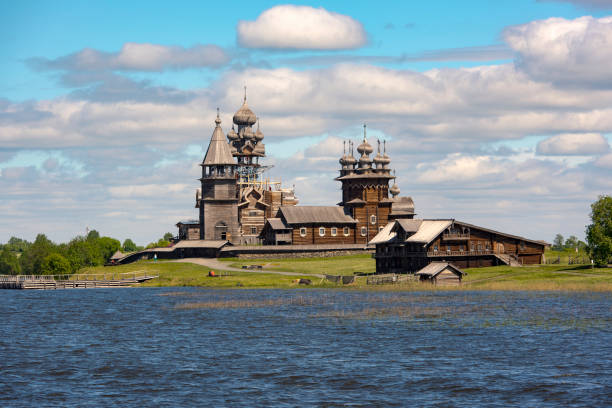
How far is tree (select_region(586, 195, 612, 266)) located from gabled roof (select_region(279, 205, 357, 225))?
160ft

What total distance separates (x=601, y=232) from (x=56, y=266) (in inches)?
3092

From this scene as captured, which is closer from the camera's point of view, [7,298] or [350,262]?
[7,298]

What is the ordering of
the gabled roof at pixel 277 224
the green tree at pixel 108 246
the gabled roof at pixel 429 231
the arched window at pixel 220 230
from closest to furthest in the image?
the gabled roof at pixel 429 231 → the gabled roof at pixel 277 224 → the arched window at pixel 220 230 → the green tree at pixel 108 246

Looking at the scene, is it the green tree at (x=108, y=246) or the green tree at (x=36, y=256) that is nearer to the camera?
the green tree at (x=36, y=256)

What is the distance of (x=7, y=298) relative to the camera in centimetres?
8625

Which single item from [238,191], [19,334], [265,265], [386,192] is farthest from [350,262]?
[19,334]

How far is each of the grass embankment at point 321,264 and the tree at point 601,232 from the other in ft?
90.0

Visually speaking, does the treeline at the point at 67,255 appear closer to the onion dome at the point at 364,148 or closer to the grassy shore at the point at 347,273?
the grassy shore at the point at 347,273

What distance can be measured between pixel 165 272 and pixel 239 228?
30058 millimetres

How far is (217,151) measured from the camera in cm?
12006

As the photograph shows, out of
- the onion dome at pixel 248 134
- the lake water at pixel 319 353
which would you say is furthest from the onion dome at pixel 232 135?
the lake water at pixel 319 353

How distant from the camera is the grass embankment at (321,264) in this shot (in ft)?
326

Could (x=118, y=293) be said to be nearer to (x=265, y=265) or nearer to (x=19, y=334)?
(x=265, y=265)

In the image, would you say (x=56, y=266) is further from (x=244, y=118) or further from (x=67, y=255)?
(x=244, y=118)
